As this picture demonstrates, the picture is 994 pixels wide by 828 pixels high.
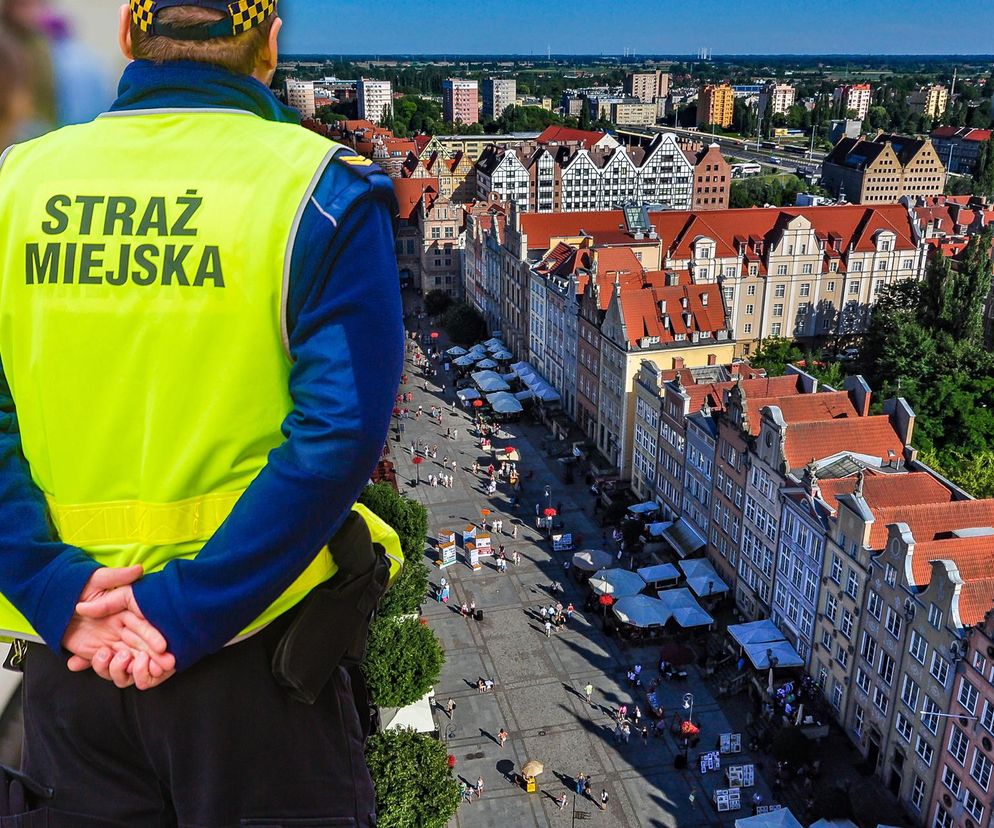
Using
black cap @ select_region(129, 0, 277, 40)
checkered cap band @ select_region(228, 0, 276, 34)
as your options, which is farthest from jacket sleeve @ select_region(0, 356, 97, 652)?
checkered cap band @ select_region(228, 0, 276, 34)

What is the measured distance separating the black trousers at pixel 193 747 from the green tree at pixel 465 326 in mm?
85656

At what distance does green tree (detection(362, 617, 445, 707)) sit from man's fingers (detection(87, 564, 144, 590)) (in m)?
30.6

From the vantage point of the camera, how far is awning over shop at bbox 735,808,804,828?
32.0m

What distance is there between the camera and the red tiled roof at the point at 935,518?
3522 centimetres

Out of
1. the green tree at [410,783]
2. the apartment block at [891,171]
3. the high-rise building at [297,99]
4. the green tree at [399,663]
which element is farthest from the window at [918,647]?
the apartment block at [891,171]

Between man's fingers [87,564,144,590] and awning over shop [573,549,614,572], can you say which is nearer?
man's fingers [87,564,144,590]

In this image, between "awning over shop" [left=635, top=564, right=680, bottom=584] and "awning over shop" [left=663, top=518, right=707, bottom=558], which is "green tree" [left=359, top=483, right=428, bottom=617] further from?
"awning over shop" [left=663, top=518, right=707, bottom=558]

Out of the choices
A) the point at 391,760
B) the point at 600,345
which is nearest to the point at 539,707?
the point at 391,760

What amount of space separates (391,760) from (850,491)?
2162cm

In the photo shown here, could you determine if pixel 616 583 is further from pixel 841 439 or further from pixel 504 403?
pixel 504 403

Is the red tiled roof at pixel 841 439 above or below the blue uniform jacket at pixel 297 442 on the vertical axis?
below

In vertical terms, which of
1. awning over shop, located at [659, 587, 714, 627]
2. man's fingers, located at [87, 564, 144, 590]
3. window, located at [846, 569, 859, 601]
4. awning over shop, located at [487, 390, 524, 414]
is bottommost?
awning over shop, located at [659, 587, 714, 627]

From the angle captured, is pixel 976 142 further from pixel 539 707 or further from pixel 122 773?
pixel 122 773

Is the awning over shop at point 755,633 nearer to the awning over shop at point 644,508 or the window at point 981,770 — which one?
the window at point 981,770
